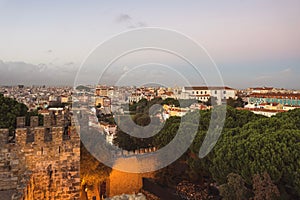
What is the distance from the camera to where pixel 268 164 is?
7.51 meters

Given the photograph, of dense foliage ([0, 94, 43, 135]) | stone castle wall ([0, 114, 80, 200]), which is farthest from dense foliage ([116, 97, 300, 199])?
dense foliage ([0, 94, 43, 135])

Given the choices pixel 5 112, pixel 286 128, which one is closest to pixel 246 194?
pixel 286 128

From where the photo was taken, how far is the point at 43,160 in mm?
5438

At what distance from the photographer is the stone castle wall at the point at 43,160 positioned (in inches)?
204

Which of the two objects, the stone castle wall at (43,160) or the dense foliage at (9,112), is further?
the dense foliage at (9,112)

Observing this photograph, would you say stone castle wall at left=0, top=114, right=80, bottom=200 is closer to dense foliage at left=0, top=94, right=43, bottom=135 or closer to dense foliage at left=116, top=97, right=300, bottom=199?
dense foliage at left=0, top=94, right=43, bottom=135

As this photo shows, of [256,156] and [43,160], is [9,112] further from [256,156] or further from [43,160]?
[256,156]

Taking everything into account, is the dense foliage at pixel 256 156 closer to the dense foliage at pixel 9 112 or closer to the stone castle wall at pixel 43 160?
the stone castle wall at pixel 43 160

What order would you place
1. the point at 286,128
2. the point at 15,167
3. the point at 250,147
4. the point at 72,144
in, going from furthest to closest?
the point at 286,128, the point at 250,147, the point at 72,144, the point at 15,167

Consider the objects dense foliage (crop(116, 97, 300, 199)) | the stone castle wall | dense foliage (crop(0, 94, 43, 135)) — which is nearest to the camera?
the stone castle wall

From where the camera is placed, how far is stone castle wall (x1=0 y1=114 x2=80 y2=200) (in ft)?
17.0

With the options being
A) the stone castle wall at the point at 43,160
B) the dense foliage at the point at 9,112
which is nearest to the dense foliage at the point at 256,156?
the stone castle wall at the point at 43,160

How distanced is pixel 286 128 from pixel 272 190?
3.43 m

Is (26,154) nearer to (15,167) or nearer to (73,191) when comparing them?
(15,167)
